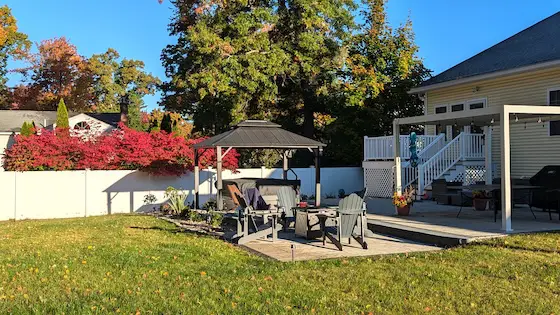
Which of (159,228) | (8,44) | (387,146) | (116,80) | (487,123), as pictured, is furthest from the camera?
(116,80)

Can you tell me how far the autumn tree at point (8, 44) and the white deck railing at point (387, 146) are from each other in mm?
27538

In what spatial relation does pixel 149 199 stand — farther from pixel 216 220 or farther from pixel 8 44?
pixel 8 44

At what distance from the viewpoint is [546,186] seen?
476 inches

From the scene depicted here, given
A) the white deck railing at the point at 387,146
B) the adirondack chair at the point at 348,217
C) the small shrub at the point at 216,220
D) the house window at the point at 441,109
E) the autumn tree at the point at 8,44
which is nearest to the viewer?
the adirondack chair at the point at 348,217

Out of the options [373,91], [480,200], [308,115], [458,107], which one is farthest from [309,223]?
[308,115]

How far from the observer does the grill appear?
10.9m

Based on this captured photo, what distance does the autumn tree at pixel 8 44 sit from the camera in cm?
3583

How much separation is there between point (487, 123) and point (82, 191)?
39.9 feet

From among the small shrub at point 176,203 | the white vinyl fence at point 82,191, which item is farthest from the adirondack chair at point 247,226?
the white vinyl fence at point 82,191

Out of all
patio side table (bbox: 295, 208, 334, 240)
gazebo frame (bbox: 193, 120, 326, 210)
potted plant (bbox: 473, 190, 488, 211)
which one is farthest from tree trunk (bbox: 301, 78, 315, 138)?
patio side table (bbox: 295, 208, 334, 240)

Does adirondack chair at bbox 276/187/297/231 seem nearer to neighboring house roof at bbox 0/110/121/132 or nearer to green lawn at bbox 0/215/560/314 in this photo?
green lawn at bbox 0/215/560/314

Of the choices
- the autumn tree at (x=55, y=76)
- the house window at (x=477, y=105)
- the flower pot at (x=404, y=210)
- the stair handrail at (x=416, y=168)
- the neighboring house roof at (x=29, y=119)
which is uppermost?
the autumn tree at (x=55, y=76)

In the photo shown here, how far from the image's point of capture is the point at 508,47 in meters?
18.2

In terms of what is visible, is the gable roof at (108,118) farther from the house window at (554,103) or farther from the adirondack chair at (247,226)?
the house window at (554,103)
